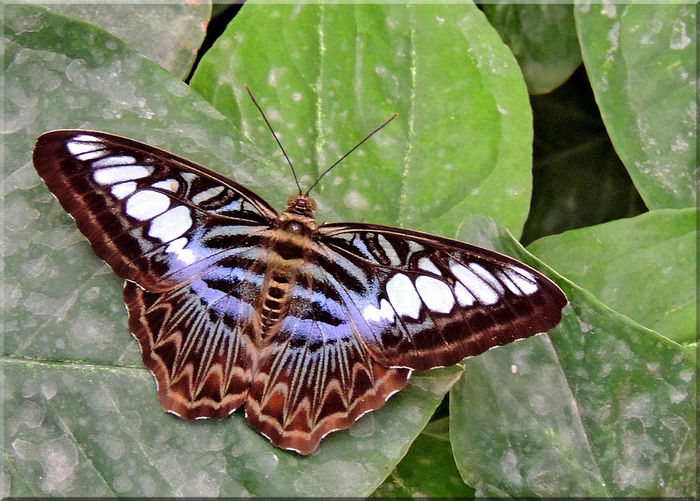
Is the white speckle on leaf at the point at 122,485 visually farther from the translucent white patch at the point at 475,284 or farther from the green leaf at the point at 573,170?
the green leaf at the point at 573,170

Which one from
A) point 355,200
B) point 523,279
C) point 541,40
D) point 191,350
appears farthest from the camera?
point 541,40

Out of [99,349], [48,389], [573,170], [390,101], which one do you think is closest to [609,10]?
[573,170]

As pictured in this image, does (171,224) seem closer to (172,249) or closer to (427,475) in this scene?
(172,249)

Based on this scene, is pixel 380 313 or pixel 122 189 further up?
pixel 122 189

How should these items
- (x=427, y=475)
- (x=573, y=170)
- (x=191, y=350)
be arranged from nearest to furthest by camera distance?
1. (x=191, y=350)
2. (x=427, y=475)
3. (x=573, y=170)

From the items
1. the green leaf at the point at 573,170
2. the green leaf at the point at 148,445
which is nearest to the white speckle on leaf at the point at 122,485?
the green leaf at the point at 148,445

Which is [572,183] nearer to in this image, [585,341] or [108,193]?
[585,341]

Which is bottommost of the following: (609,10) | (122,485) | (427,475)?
(427,475)

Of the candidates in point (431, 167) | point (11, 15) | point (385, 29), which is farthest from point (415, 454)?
point (11, 15)
